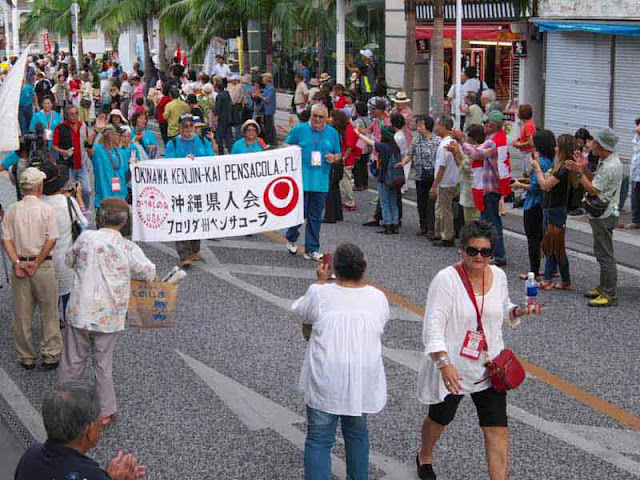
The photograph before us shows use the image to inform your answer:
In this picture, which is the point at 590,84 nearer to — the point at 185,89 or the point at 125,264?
the point at 185,89

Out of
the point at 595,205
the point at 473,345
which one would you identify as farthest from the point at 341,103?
the point at 473,345

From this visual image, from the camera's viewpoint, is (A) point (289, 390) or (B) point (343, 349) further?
(A) point (289, 390)

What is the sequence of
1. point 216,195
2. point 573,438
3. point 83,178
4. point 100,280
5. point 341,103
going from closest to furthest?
1. point 573,438
2. point 100,280
3. point 216,195
4. point 83,178
5. point 341,103

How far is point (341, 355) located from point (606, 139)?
5.72 m

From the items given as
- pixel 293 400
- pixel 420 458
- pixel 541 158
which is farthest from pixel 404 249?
pixel 420 458

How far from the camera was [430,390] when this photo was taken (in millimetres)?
6941

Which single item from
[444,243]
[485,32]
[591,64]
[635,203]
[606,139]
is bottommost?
[444,243]

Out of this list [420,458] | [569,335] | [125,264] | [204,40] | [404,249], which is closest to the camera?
[420,458]

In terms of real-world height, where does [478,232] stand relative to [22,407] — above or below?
above

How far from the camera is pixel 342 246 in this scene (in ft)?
21.9

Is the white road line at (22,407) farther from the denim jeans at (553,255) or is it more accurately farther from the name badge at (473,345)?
the denim jeans at (553,255)

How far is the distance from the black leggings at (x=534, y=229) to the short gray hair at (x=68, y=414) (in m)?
8.48

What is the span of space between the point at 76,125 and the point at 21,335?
7.22 meters

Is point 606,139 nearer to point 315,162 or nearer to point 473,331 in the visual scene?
point 315,162
